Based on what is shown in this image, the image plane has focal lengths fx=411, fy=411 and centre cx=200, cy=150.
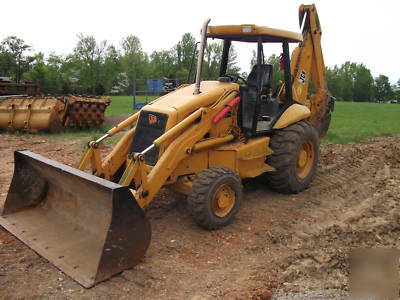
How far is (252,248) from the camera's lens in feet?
15.5

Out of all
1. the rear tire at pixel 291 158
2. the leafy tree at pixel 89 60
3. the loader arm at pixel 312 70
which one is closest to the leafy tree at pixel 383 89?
the leafy tree at pixel 89 60

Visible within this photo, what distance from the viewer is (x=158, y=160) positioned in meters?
5.01

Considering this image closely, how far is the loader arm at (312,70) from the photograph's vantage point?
24.3 feet

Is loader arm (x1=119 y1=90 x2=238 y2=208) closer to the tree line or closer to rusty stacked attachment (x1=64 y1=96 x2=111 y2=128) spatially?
rusty stacked attachment (x1=64 y1=96 x2=111 y2=128)

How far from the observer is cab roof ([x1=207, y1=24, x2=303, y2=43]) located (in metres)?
5.77

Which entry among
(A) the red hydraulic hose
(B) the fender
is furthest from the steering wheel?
(B) the fender

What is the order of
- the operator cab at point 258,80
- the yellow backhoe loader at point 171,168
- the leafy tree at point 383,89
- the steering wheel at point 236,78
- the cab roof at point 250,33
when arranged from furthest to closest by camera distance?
1. the leafy tree at point 383,89
2. the steering wheel at point 236,78
3. the operator cab at point 258,80
4. the cab roof at point 250,33
5. the yellow backhoe loader at point 171,168

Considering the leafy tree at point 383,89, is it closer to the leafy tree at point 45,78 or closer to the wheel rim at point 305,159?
the leafy tree at point 45,78

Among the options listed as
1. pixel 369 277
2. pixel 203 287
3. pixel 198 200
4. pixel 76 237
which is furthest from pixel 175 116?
pixel 369 277

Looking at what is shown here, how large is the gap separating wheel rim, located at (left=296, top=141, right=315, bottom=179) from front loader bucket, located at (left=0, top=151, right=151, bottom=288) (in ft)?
11.1

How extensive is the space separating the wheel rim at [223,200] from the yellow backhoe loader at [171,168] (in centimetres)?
2

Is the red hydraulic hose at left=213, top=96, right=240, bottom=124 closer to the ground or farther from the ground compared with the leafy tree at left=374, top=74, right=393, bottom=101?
closer to the ground

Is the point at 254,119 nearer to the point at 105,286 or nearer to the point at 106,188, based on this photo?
the point at 106,188

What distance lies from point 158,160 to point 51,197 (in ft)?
4.97
